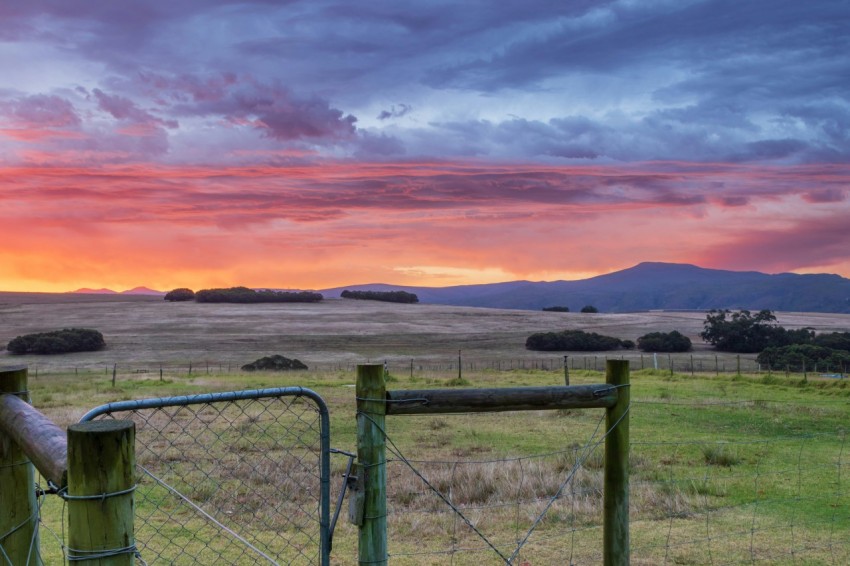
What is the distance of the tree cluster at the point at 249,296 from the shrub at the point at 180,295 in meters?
3.70

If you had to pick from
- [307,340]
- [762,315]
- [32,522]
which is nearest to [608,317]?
[762,315]

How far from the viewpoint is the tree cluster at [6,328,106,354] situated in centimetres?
7025

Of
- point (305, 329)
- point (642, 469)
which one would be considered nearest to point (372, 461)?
point (642, 469)

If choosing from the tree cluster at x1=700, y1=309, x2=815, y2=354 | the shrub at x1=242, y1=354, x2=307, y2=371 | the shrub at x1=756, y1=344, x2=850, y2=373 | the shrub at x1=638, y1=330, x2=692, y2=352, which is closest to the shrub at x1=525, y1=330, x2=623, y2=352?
the shrub at x1=638, y1=330, x2=692, y2=352

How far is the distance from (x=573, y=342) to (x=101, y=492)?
260 ft

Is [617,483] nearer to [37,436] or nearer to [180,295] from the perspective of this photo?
[37,436]

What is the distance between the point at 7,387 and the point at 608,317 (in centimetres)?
11043

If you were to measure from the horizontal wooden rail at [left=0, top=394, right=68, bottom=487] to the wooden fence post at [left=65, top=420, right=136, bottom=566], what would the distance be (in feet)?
0.75

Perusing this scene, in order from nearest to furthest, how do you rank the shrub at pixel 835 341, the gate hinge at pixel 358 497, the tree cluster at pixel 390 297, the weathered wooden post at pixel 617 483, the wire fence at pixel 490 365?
the gate hinge at pixel 358 497 → the weathered wooden post at pixel 617 483 → the wire fence at pixel 490 365 → the shrub at pixel 835 341 → the tree cluster at pixel 390 297

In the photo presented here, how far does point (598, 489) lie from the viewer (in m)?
11.7

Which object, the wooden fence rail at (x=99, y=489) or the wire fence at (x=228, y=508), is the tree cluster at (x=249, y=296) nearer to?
the wire fence at (x=228, y=508)

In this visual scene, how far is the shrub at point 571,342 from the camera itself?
7844cm

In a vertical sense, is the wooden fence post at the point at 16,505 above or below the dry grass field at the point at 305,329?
above

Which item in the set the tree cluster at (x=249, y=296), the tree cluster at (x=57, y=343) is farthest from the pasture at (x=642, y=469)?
the tree cluster at (x=249, y=296)
